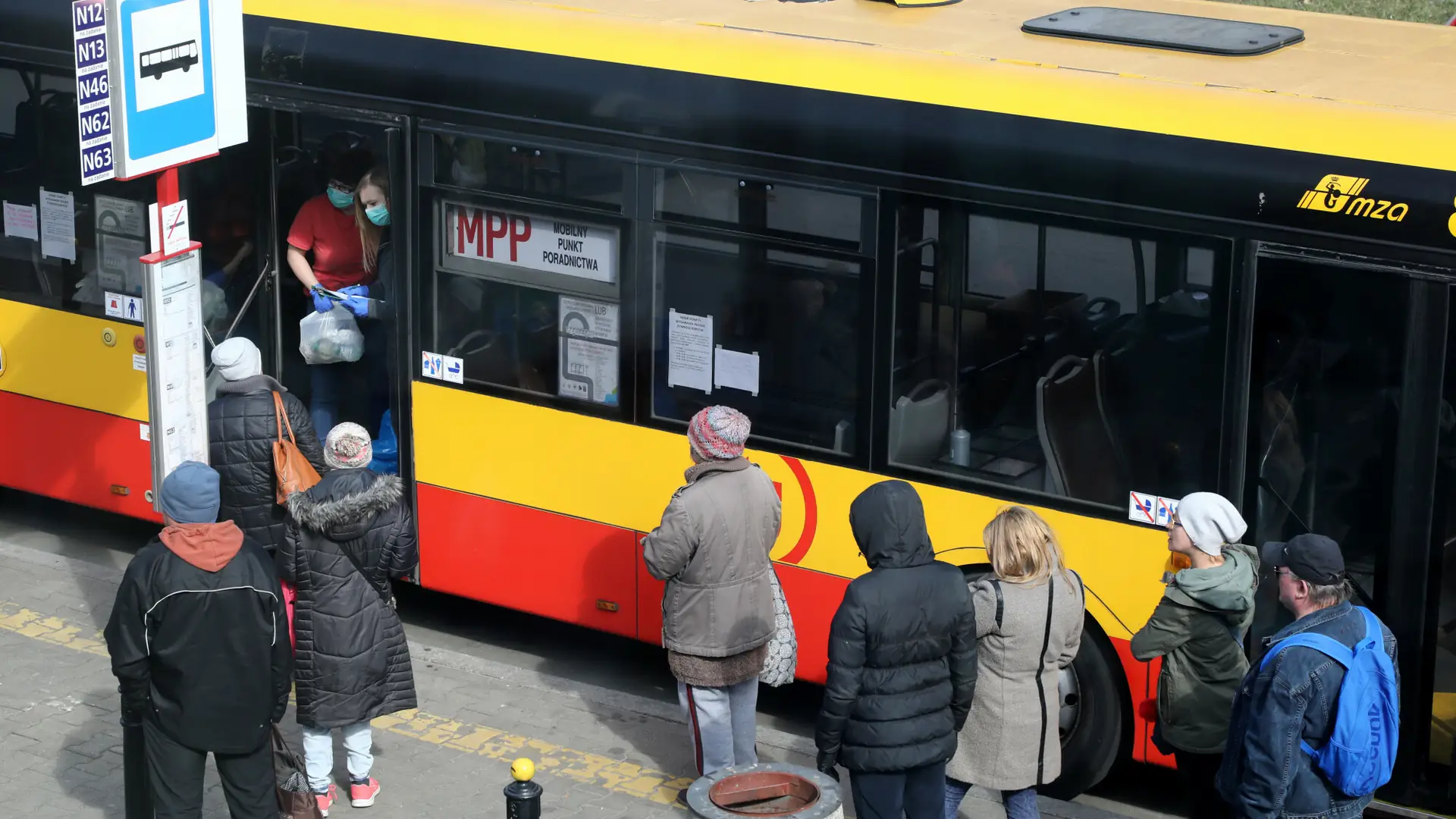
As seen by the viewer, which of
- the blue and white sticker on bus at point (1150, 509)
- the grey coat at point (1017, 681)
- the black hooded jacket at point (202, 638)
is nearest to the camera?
the black hooded jacket at point (202, 638)

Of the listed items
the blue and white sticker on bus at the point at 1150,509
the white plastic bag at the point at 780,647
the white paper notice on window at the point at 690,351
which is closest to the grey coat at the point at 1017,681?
the blue and white sticker on bus at the point at 1150,509

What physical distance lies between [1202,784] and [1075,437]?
53.7 inches

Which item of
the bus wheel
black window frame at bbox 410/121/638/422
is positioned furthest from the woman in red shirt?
the bus wheel

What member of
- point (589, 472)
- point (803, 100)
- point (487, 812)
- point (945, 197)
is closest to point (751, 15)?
point (803, 100)

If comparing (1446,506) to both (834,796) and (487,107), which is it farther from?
(487,107)

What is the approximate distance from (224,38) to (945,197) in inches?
108

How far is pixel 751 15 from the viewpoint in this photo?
26.1 feet

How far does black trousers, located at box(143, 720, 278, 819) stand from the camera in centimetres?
601

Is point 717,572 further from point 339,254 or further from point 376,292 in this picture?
point 339,254

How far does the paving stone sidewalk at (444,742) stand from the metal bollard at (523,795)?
1.33 meters

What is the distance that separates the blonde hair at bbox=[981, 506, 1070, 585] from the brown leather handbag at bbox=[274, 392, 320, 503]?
9.56 ft

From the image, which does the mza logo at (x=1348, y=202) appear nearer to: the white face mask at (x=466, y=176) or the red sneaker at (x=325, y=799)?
the white face mask at (x=466, y=176)

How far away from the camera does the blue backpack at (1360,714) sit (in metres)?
5.17

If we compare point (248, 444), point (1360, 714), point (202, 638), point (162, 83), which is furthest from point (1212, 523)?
point (162, 83)
